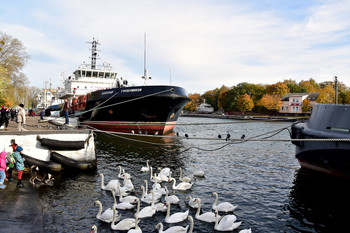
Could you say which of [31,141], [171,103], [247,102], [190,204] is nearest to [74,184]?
[31,141]

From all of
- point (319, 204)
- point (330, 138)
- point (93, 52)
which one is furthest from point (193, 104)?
point (319, 204)

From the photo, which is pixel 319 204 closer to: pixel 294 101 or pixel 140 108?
pixel 140 108

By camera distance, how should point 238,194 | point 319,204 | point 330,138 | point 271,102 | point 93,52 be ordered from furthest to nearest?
1. point 271,102
2. point 93,52
3. point 238,194
4. point 330,138
5. point 319,204

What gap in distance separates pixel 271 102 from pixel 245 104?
1076 centimetres

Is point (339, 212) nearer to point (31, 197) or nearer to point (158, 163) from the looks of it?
point (158, 163)

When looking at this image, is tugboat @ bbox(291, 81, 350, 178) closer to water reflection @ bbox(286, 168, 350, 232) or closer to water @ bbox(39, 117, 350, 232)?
water reflection @ bbox(286, 168, 350, 232)

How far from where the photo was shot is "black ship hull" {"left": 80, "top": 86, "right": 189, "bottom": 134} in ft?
84.1

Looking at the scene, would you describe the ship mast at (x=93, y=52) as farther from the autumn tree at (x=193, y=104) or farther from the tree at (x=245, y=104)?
the autumn tree at (x=193, y=104)

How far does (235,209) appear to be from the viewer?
31.7 feet

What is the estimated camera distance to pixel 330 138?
10297mm

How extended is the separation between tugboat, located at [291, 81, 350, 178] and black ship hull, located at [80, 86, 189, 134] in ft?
51.4

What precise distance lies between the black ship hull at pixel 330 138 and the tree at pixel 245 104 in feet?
314

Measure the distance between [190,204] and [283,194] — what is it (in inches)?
175

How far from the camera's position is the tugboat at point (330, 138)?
987 cm
